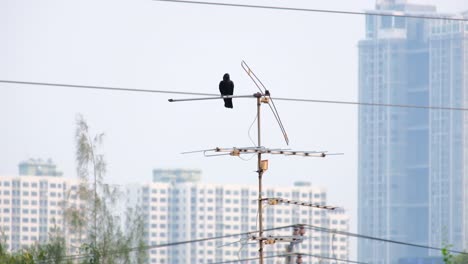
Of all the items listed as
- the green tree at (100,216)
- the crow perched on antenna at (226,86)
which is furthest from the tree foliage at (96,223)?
the crow perched on antenna at (226,86)

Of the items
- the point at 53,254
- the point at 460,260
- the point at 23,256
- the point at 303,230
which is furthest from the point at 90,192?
the point at 460,260

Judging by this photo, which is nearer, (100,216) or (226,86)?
(226,86)

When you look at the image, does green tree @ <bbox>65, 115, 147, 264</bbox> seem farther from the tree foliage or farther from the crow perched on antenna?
the crow perched on antenna

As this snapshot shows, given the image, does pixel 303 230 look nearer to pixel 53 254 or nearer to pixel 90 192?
pixel 53 254

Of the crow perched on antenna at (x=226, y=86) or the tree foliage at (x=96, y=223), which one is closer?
the crow perched on antenna at (x=226, y=86)

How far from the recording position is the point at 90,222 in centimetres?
6103

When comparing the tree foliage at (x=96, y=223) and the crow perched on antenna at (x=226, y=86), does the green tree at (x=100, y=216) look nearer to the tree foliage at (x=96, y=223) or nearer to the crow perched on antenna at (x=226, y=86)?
the tree foliage at (x=96, y=223)

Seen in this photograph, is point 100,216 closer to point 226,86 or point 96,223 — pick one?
point 96,223

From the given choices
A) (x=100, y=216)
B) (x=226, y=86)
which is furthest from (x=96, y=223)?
(x=226, y=86)

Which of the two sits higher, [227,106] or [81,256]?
[227,106]

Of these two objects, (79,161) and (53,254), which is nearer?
(53,254)

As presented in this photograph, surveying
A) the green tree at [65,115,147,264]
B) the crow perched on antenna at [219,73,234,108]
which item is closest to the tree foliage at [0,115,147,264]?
the green tree at [65,115,147,264]

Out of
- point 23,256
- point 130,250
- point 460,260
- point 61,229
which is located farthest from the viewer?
point 460,260

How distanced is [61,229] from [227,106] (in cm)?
4098
